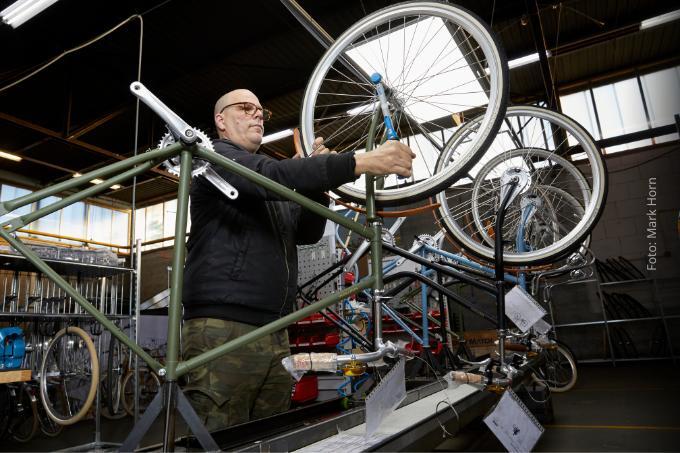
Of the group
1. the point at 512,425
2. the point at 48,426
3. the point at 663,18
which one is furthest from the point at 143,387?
the point at 663,18

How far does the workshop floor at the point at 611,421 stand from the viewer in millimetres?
2146

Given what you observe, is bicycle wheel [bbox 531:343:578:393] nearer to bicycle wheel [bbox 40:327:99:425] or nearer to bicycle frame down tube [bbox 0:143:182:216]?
bicycle frame down tube [bbox 0:143:182:216]

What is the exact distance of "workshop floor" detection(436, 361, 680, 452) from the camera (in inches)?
84.5

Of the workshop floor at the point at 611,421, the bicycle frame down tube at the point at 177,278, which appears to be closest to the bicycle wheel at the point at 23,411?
the workshop floor at the point at 611,421

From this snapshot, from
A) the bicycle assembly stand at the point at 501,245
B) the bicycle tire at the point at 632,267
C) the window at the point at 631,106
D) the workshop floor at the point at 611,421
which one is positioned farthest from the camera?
the window at the point at 631,106

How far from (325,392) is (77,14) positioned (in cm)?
498

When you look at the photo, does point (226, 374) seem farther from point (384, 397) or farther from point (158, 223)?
point (158, 223)

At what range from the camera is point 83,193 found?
0.96m

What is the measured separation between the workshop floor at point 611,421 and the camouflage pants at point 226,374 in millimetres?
1591

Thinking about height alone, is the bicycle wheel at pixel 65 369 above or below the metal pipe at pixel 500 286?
below

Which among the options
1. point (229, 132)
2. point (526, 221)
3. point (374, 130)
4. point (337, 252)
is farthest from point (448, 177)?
point (337, 252)

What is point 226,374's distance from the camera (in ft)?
3.58

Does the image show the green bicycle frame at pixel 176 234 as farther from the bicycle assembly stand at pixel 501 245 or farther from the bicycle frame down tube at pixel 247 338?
the bicycle assembly stand at pixel 501 245

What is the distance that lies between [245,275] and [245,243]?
0.09 meters
